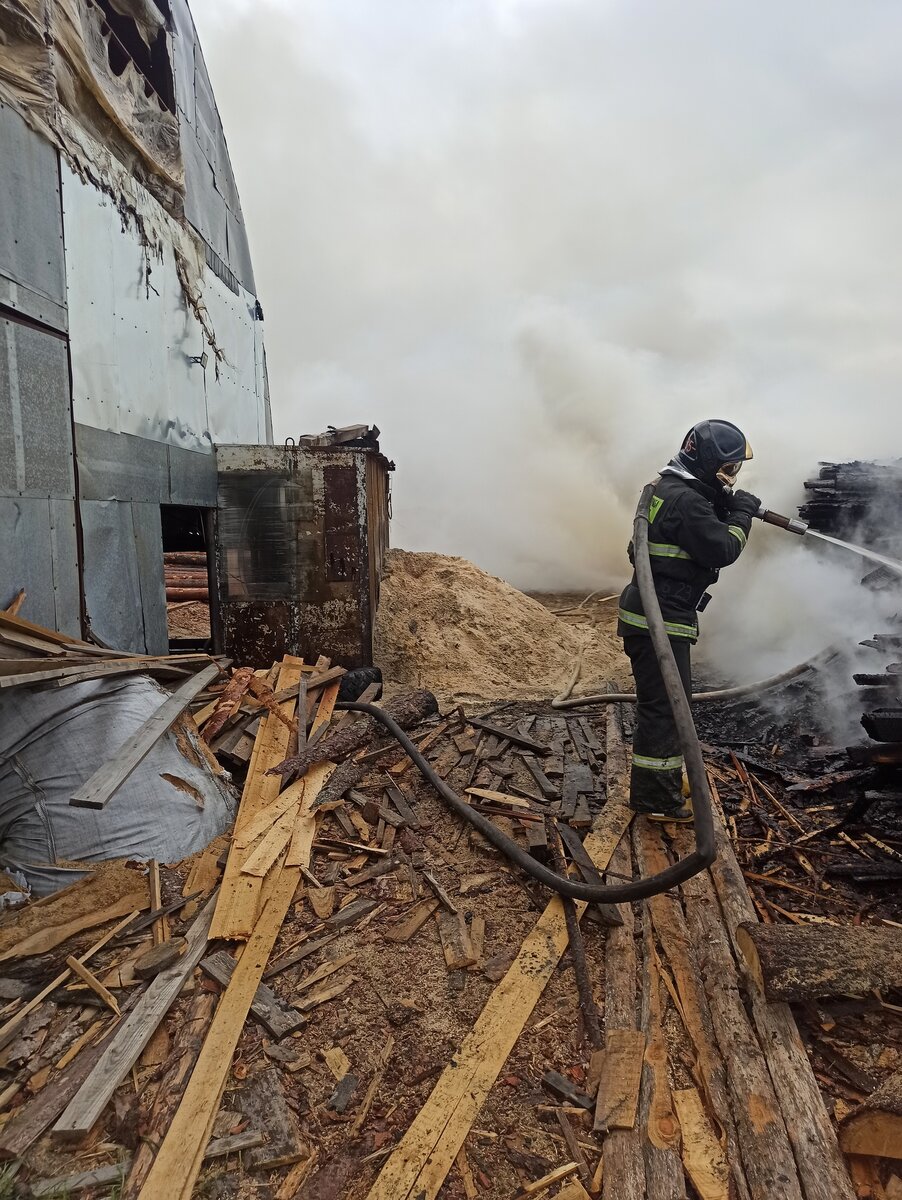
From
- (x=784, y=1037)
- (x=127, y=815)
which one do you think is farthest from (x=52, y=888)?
(x=784, y=1037)

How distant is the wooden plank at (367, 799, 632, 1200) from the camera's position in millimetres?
2031

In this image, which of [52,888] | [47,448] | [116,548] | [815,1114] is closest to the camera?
[815,1114]

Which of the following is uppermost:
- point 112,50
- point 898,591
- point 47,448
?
point 112,50

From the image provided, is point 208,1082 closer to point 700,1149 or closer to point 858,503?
point 700,1149

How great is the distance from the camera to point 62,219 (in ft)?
15.4

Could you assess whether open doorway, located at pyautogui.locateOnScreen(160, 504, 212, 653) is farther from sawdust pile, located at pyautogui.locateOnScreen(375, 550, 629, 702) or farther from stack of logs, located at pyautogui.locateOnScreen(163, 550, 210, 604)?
sawdust pile, located at pyautogui.locateOnScreen(375, 550, 629, 702)

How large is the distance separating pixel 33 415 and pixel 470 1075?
14.9 ft

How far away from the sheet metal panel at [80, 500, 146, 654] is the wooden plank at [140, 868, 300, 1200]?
115 inches

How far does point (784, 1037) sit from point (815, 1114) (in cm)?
33

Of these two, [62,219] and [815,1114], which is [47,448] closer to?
[62,219]

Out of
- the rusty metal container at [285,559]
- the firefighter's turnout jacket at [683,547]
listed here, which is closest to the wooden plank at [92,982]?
the firefighter's turnout jacket at [683,547]

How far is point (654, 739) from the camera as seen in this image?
4055 millimetres

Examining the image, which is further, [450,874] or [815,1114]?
[450,874]

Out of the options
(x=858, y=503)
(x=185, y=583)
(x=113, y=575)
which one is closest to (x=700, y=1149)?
(x=113, y=575)
